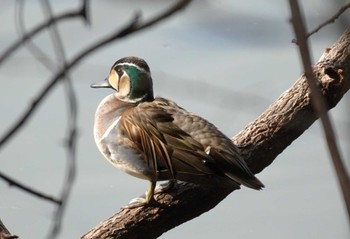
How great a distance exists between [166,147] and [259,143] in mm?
282

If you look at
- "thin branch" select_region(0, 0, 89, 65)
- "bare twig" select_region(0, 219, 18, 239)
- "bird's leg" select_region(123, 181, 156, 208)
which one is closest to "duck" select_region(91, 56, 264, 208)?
"bird's leg" select_region(123, 181, 156, 208)

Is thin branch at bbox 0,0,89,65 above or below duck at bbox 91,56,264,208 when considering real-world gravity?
below

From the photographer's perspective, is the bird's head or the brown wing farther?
the bird's head

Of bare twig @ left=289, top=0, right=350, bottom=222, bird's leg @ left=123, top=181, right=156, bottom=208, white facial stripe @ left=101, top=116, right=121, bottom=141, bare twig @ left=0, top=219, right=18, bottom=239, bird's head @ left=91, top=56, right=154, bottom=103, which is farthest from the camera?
bird's head @ left=91, top=56, right=154, bottom=103

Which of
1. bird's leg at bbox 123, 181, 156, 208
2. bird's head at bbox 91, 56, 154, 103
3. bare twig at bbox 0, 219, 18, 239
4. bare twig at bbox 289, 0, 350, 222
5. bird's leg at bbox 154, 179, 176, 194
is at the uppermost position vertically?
bird's head at bbox 91, 56, 154, 103

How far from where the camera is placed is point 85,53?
504 mm

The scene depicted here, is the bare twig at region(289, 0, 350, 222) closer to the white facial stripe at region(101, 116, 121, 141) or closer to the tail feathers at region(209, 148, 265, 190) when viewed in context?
the tail feathers at region(209, 148, 265, 190)

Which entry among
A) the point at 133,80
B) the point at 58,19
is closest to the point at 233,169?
the point at 133,80

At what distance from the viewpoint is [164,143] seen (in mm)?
2096

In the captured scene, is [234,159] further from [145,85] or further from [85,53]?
[85,53]

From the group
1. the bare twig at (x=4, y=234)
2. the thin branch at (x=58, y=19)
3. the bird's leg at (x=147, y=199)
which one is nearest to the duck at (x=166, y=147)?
the bird's leg at (x=147, y=199)

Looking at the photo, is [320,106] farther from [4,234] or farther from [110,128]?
[110,128]

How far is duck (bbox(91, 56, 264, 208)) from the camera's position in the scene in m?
2.04

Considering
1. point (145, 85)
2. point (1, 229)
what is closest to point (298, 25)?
point (1, 229)
